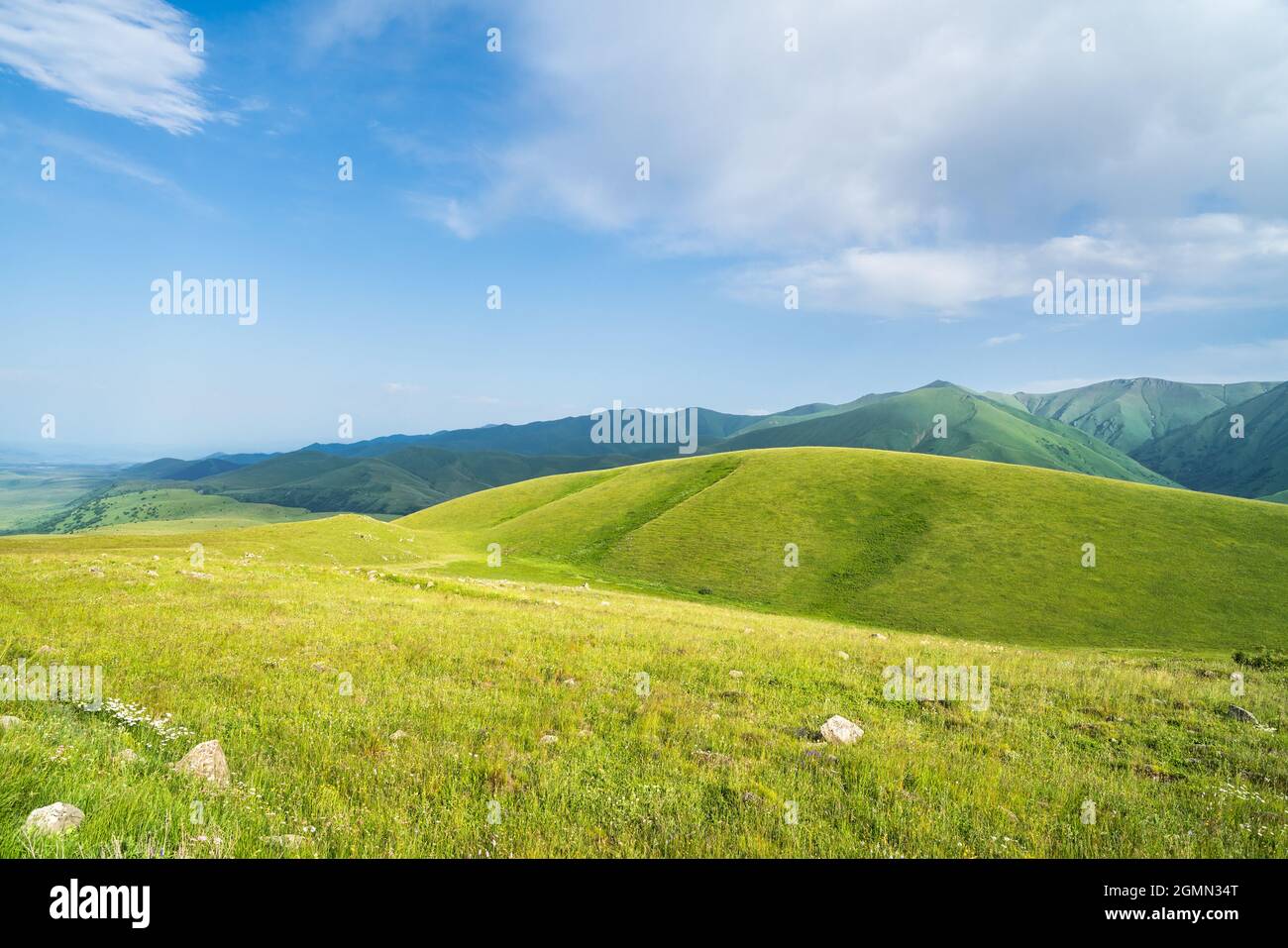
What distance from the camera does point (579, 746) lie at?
9172 millimetres

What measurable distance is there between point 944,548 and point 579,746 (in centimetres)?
6393

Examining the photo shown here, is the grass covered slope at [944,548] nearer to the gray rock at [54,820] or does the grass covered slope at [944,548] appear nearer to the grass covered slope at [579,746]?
the grass covered slope at [579,746]

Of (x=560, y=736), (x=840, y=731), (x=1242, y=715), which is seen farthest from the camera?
(x=1242, y=715)

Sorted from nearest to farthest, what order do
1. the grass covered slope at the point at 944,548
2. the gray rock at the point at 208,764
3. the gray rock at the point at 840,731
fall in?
the gray rock at the point at 208,764, the gray rock at the point at 840,731, the grass covered slope at the point at 944,548

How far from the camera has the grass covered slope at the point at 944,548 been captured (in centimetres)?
4853

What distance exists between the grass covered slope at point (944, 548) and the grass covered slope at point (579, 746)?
119 feet

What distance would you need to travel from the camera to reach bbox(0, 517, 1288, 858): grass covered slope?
20.3 feet

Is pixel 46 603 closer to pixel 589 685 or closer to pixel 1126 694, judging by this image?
pixel 589 685

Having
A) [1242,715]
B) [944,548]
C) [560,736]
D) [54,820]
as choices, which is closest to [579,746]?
[560,736]

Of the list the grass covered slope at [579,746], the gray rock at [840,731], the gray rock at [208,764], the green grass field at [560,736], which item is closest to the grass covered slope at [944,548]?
the green grass field at [560,736]

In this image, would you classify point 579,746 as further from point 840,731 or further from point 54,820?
point 54,820

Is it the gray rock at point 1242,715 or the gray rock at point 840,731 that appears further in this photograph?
the gray rock at point 1242,715

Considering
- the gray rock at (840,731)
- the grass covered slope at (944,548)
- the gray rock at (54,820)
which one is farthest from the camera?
the grass covered slope at (944,548)
